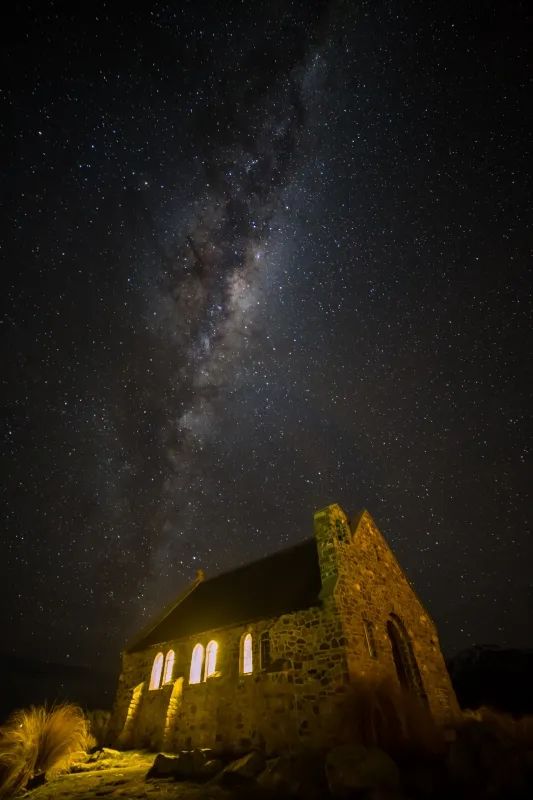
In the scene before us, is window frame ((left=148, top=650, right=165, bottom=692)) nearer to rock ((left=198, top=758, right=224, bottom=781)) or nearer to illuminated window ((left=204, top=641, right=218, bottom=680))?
illuminated window ((left=204, top=641, right=218, bottom=680))

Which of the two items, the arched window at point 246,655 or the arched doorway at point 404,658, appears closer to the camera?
the arched window at point 246,655

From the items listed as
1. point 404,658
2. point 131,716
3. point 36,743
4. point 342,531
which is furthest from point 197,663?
point 404,658

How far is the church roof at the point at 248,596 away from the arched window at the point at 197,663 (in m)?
0.82

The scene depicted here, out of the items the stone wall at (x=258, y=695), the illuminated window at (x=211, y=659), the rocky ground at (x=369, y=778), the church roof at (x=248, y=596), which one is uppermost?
the church roof at (x=248, y=596)

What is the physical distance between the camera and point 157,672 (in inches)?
828

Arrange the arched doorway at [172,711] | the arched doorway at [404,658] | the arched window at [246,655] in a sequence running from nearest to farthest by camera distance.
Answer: the arched window at [246,655], the arched doorway at [404,658], the arched doorway at [172,711]

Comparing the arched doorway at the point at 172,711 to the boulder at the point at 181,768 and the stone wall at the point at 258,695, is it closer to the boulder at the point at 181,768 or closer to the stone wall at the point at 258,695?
the stone wall at the point at 258,695

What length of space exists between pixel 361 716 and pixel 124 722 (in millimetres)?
15327

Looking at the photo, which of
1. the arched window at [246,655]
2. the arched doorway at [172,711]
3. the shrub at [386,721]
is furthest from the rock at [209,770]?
the arched doorway at [172,711]

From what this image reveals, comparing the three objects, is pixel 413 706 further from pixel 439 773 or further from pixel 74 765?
pixel 74 765

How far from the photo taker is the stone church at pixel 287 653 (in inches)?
568

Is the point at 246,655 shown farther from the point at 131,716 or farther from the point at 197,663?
the point at 131,716

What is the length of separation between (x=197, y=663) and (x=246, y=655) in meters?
3.76

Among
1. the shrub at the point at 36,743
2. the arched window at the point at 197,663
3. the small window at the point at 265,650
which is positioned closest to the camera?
the shrub at the point at 36,743
